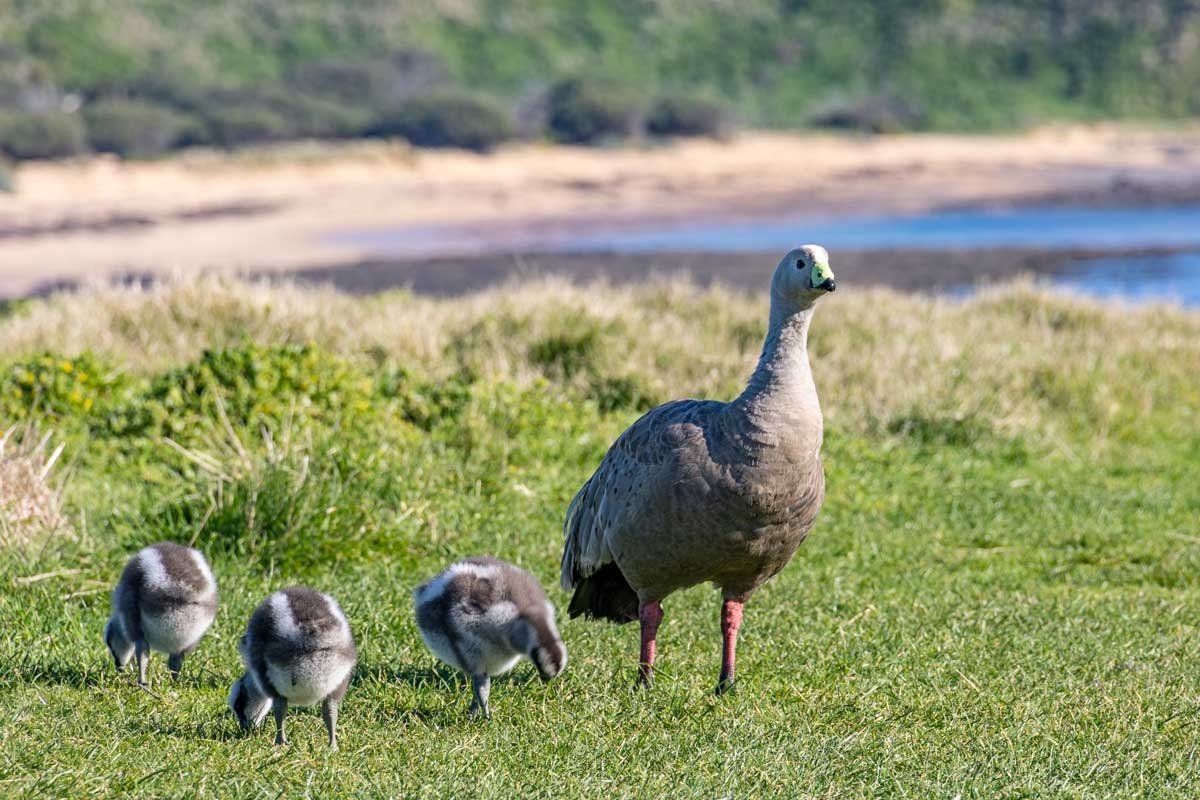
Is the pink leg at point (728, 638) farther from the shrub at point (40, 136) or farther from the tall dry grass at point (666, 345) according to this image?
the shrub at point (40, 136)

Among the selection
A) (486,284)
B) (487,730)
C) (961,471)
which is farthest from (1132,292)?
(487,730)

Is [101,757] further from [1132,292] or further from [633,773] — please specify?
[1132,292]

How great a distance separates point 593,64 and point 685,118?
1358 centimetres

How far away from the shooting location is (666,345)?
13.7m

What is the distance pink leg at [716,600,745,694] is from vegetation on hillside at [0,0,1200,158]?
3887 cm

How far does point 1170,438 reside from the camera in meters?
13.4

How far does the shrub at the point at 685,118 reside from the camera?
48594mm

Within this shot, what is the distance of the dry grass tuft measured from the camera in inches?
320

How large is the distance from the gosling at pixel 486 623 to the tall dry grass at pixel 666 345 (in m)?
6.30

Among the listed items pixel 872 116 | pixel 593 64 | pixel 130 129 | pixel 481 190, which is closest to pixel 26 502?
pixel 481 190

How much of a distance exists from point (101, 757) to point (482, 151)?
39.5 meters

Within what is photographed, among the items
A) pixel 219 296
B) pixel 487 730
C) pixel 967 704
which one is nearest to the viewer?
pixel 487 730

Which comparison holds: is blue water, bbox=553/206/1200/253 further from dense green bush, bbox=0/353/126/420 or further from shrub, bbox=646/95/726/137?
dense green bush, bbox=0/353/126/420

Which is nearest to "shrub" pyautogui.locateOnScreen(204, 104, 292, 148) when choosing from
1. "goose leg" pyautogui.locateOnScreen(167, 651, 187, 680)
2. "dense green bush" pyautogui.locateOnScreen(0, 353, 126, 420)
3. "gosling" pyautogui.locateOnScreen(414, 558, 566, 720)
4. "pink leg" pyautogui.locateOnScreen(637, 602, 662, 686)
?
"dense green bush" pyautogui.locateOnScreen(0, 353, 126, 420)
